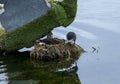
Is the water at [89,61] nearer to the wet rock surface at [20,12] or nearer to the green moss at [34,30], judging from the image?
the green moss at [34,30]

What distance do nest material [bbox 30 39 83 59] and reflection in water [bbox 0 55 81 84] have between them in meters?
0.23

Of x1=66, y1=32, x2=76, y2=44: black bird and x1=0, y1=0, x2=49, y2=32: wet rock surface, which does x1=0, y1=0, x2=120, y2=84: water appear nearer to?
x1=66, y1=32, x2=76, y2=44: black bird

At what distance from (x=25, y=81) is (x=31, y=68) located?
1154 millimetres

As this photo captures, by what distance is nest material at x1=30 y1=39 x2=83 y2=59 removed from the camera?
17.4 meters

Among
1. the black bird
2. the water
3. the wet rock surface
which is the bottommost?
the water

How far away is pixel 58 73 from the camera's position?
16.5 meters

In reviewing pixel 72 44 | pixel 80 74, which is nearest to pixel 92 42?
pixel 72 44

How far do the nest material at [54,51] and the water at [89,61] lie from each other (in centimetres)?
31

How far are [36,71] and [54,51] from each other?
100 centimetres

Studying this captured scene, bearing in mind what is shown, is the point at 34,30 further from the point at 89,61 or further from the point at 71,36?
the point at 89,61

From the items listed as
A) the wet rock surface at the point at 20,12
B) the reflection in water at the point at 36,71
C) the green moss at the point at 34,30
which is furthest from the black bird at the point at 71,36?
the wet rock surface at the point at 20,12

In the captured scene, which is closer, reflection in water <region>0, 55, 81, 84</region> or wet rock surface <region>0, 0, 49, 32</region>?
reflection in water <region>0, 55, 81, 84</region>

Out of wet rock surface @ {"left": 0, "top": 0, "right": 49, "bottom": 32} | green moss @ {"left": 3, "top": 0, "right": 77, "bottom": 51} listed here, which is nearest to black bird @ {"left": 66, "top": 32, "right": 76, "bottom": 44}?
green moss @ {"left": 3, "top": 0, "right": 77, "bottom": 51}

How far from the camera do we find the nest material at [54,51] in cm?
1737
